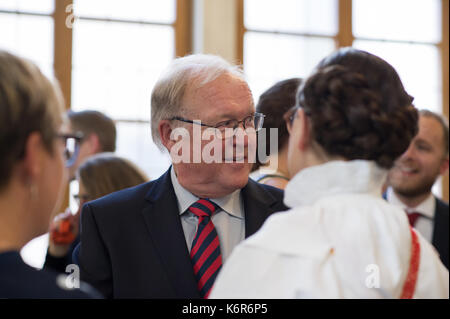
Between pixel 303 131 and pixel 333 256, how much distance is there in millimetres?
376

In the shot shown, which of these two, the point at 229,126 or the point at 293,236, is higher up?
→ the point at 229,126

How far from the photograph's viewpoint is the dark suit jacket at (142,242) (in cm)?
229

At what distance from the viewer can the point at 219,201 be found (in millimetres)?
2527

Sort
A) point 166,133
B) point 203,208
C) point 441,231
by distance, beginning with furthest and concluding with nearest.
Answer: point 441,231 → point 166,133 → point 203,208

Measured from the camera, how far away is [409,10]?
8.25 m

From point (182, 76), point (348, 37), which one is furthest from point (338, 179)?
point (348, 37)

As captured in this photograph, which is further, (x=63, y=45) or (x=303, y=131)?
(x=63, y=45)

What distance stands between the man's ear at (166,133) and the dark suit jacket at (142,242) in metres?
0.23

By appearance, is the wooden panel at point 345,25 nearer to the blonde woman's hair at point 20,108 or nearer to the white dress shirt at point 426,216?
the white dress shirt at point 426,216

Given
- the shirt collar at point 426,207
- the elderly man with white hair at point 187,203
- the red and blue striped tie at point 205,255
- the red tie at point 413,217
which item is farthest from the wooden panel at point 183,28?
the red and blue striped tie at point 205,255

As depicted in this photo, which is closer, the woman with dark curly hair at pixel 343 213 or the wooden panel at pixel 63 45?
the woman with dark curly hair at pixel 343 213

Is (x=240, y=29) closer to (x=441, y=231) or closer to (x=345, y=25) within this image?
(x=345, y=25)
